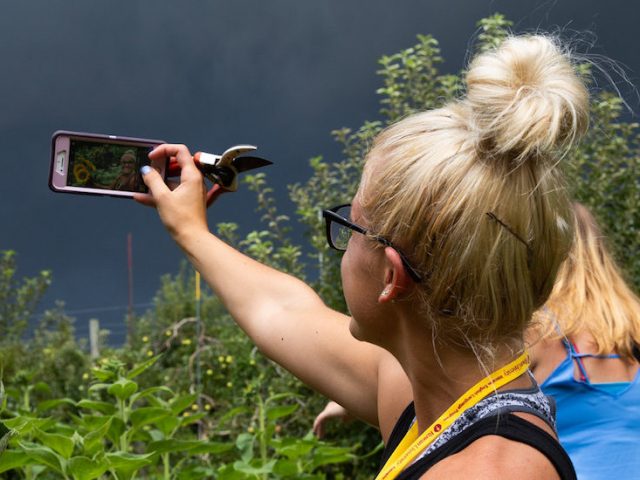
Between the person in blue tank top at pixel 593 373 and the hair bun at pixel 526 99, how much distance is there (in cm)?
127

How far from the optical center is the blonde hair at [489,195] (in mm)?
1440

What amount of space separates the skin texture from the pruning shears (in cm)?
3

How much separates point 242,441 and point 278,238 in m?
2.87

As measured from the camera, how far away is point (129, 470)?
206 centimetres

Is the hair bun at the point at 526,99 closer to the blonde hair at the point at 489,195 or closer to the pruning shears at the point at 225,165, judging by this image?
the blonde hair at the point at 489,195

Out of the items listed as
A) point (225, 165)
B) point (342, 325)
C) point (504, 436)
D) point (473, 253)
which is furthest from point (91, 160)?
point (504, 436)

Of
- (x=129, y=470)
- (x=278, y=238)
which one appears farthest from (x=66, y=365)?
(x=129, y=470)

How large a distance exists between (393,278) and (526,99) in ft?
1.11

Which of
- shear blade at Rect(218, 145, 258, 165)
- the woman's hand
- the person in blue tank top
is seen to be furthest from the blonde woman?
the person in blue tank top

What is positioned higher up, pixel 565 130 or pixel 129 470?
pixel 565 130

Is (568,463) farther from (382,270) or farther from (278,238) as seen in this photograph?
(278,238)

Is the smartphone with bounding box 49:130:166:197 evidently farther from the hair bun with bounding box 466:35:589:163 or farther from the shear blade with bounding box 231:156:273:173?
the hair bun with bounding box 466:35:589:163

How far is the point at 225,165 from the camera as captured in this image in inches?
82.5

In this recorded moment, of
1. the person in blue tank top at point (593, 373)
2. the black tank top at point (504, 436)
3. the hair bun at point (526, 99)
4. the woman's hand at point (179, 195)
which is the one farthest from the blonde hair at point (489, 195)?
the person in blue tank top at point (593, 373)
